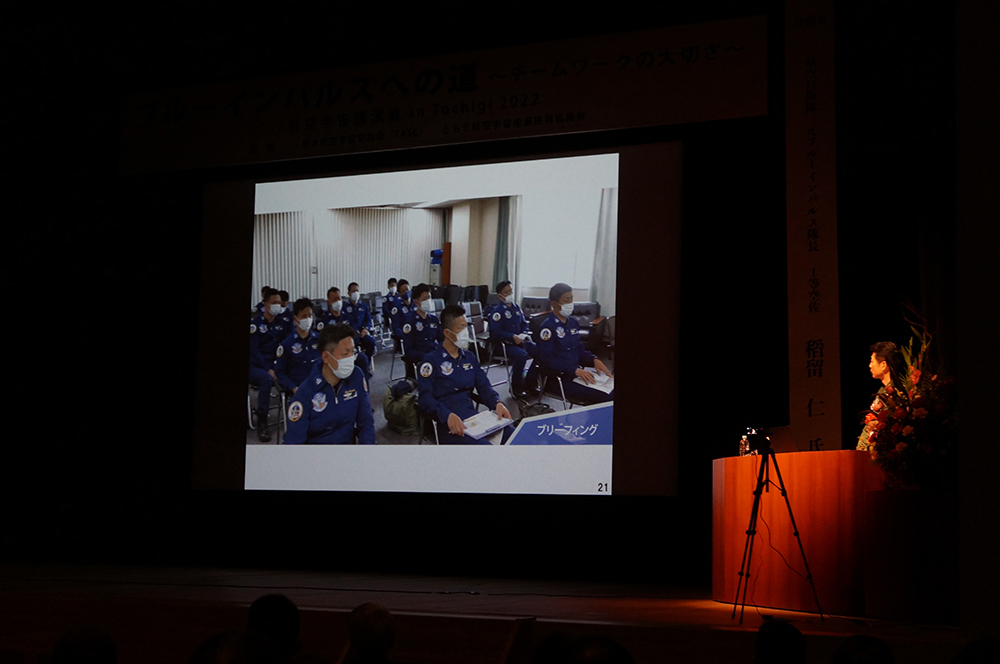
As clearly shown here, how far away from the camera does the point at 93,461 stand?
659 centimetres

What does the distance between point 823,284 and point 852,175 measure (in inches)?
40.8

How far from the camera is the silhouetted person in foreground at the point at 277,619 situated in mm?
1766

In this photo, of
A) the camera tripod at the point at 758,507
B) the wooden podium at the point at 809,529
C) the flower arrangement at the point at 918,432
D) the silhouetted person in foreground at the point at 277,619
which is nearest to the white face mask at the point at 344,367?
the wooden podium at the point at 809,529

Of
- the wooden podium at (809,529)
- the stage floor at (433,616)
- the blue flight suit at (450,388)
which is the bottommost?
the stage floor at (433,616)

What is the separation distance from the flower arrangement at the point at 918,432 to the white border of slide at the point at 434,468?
6.66 ft

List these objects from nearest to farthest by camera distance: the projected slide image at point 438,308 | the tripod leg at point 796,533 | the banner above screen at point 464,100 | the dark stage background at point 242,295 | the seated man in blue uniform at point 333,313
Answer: the tripod leg at point 796,533
the dark stage background at point 242,295
the banner above screen at point 464,100
the projected slide image at point 438,308
the seated man in blue uniform at point 333,313

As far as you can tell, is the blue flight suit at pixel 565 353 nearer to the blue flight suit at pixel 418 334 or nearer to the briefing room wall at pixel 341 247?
the blue flight suit at pixel 418 334

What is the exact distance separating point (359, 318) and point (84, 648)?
4.44m

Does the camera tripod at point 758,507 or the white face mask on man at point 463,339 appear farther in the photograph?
the white face mask on man at point 463,339

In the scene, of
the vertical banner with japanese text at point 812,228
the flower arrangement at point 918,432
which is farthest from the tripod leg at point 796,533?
the vertical banner with japanese text at point 812,228

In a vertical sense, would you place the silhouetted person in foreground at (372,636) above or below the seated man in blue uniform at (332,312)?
below

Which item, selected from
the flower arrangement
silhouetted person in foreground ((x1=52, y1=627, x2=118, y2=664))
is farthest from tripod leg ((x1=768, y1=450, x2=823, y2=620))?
silhouetted person in foreground ((x1=52, y1=627, x2=118, y2=664))

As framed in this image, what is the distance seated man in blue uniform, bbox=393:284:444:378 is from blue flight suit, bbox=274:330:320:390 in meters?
0.63

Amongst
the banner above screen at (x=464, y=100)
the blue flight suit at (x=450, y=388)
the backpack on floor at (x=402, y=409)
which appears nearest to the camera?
the banner above screen at (x=464, y=100)
